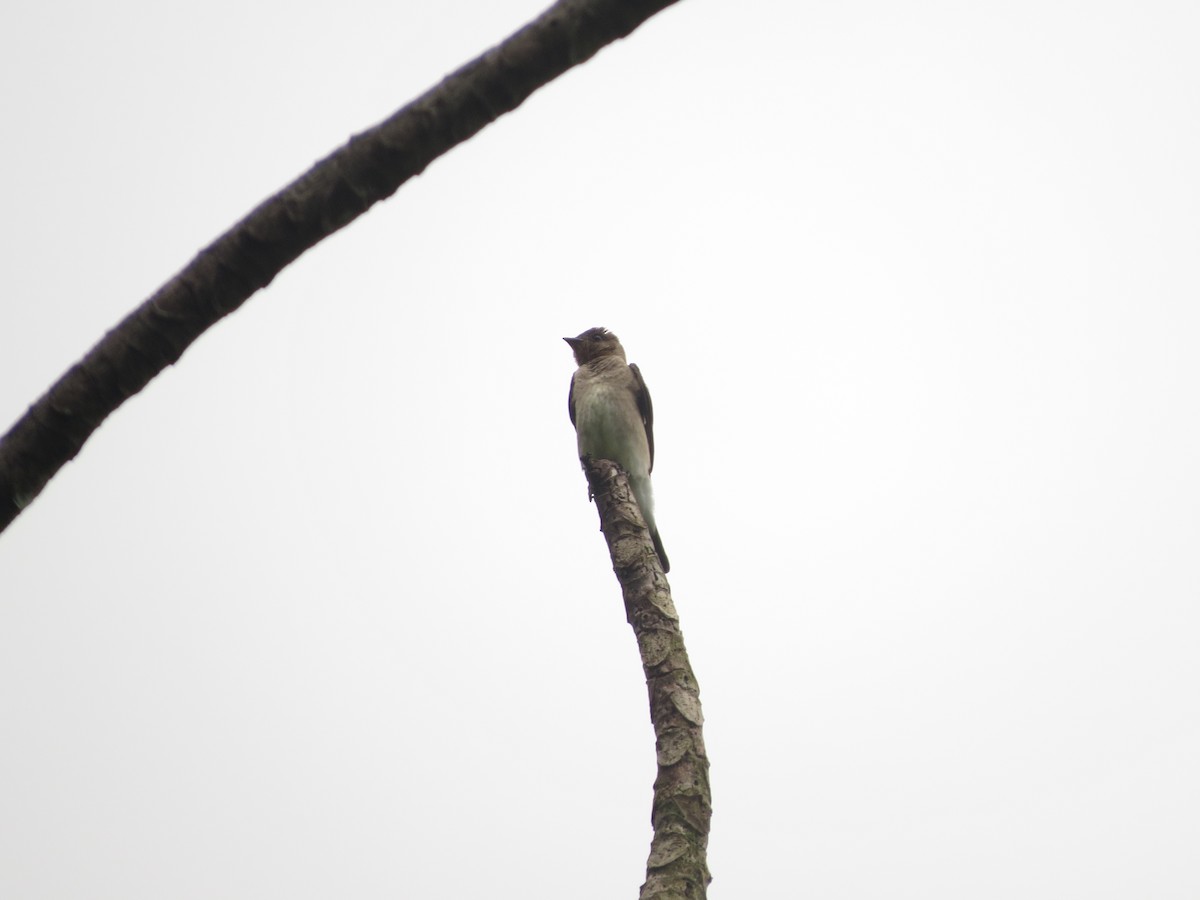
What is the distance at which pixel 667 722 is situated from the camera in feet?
10.3

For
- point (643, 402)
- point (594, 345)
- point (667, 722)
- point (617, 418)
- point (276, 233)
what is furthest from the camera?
point (594, 345)

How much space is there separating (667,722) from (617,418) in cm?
541

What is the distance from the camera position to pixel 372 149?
A: 1.87 meters

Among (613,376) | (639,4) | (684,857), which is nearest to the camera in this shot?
(639,4)

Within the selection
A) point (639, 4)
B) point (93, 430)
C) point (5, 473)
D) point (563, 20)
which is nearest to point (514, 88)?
point (563, 20)

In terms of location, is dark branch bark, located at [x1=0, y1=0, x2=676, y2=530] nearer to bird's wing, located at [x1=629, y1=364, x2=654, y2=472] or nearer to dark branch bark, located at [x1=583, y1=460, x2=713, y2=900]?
dark branch bark, located at [x1=583, y1=460, x2=713, y2=900]

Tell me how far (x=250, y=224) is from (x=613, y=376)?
6.99 metres

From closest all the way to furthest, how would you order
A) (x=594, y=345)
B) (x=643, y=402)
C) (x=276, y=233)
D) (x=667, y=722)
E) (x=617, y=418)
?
(x=276, y=233)
(x=667, y=722)
(x=617, y=418)
(x=643, y=402)
(x=594, y=345)

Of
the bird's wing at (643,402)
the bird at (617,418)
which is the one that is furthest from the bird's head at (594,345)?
the bird's wing at (643,402)

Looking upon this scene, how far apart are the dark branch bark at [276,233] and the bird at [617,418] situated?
235 inches

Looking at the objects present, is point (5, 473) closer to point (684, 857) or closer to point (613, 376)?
point (684, 857)

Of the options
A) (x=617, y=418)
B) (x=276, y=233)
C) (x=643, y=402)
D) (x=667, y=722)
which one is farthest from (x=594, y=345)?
(x=276, y=233)

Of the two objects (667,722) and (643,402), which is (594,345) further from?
(667,722)

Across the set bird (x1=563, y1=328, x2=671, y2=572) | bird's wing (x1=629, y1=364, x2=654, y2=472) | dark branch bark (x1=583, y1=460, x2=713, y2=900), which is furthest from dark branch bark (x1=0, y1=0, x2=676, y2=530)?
bird's wing (x1=629, y1=364, x2=654, y2=472)
